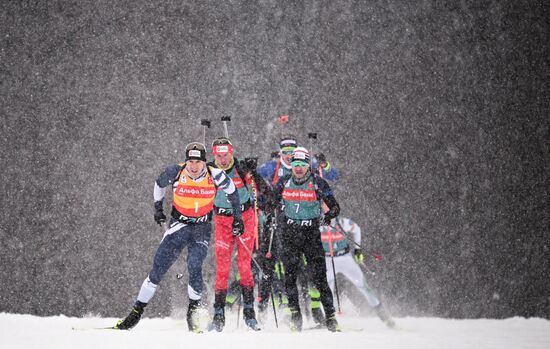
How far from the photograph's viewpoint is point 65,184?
7.90m

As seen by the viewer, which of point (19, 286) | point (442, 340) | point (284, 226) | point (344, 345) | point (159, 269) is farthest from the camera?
point (19, 286)

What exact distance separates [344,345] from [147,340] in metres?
1.53

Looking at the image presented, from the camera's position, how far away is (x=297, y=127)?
8547mm

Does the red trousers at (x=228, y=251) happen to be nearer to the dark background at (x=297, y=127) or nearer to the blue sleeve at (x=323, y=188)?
the blue sleeve at (x=323, y=188)

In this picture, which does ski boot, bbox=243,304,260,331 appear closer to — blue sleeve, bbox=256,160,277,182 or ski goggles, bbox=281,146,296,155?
blue sleeve, bbox=256,160,277,182

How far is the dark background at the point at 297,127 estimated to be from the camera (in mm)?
7891

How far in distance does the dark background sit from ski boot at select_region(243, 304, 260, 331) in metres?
2.00

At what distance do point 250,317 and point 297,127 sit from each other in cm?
314

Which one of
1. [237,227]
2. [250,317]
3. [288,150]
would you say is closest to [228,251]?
[237,227]

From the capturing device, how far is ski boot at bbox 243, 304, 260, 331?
6.24 metres

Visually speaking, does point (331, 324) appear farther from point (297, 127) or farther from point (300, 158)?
point (297, 127)

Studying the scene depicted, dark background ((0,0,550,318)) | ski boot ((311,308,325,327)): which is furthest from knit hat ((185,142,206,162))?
dark background ((0,0,550,318))

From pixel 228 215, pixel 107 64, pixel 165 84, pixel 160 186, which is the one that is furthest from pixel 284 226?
pixel 107 64

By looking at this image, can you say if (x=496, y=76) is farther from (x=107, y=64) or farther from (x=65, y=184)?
(x=65, y=184)
